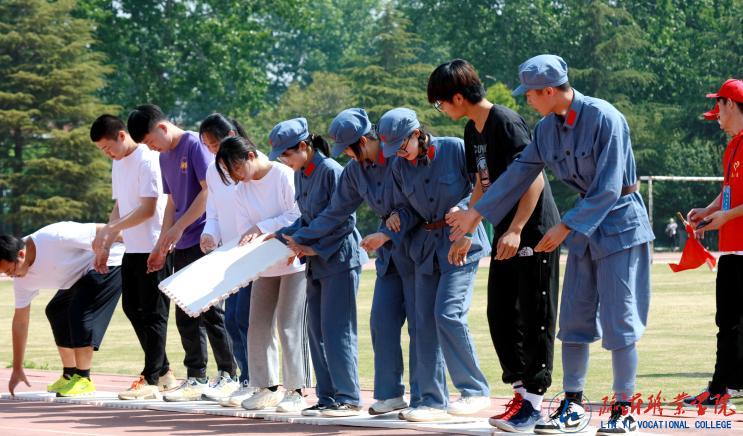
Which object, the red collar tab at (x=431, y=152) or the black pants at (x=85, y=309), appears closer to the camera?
the red collar tab at (x=431, y=152)

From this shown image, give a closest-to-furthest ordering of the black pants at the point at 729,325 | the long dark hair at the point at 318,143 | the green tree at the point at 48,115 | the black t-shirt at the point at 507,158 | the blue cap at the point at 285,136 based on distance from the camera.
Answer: the black t-shirt at the point at 507,158 < the black pants at the point at 729,325 < the blue cap at the point at 285,136 < the long dark hair at the point at 318,143 < the green tree at the point at 48,115

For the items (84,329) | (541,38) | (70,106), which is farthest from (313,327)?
(541,38)

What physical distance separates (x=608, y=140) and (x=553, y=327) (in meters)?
1.13

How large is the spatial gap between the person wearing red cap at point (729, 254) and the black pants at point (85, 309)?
4.29 m

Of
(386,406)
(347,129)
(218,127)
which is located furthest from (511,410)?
(218,127)

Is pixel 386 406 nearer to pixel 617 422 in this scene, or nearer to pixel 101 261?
pixel 617 422

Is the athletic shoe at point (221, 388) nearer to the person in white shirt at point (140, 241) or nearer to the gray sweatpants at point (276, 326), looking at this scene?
the person in white shirt at point (140, 241)

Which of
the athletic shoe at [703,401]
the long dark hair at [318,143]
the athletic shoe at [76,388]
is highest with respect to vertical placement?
the long dark hair at [318,143]

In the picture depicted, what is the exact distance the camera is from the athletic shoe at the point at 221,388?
9384 mm

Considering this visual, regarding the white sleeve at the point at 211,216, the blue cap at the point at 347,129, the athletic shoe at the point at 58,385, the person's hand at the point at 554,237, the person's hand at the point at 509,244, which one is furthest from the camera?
the athletic shoe at the point at 58,385

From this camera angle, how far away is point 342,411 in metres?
8.20

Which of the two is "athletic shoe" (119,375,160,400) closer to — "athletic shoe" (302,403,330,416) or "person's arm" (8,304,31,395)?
"person's arm" (8,304,31,395)

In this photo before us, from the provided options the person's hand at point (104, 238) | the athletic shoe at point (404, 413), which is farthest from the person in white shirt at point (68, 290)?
the athletic shoe at point (404, 413)

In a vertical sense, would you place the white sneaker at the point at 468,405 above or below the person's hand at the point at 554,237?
below
